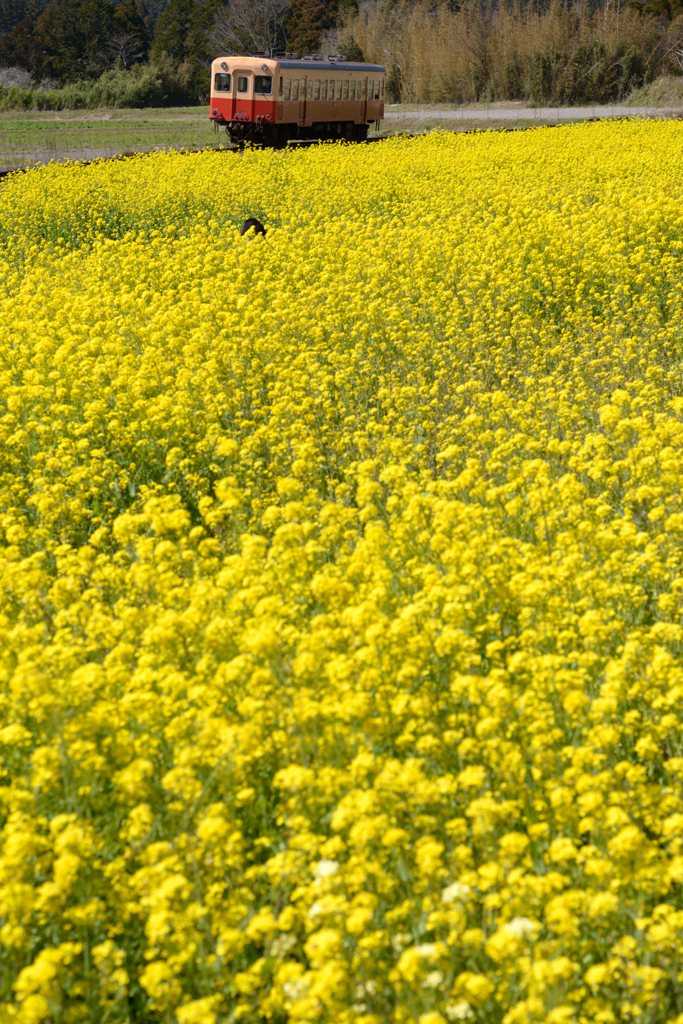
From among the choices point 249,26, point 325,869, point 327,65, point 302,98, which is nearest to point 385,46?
point 249,26

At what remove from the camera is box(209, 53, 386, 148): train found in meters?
26.4

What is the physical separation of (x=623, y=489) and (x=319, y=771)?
3.28 m

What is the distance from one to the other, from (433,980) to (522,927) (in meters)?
0.27

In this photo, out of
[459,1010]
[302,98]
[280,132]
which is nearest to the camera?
[459,1010]

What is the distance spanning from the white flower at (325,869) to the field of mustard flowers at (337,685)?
11 millimetres

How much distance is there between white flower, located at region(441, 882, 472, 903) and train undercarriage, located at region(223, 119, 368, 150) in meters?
26.1

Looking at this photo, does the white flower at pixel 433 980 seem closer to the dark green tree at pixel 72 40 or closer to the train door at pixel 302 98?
the train door at pixel 302 98

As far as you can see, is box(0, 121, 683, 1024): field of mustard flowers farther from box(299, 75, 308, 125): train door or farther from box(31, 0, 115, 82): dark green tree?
box(31, 0, 115, 82): dark green tree

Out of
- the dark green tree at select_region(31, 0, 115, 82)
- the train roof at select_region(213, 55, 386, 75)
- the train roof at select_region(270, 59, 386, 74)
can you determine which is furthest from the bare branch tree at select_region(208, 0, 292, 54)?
the train roof at select_region(213, 55, 386, 75)

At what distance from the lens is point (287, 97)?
26797mm

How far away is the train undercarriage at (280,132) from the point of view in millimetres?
27297

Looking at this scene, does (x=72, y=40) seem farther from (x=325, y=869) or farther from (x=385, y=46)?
(x=325, y=869)

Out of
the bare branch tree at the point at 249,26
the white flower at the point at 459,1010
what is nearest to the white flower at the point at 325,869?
the white flower at the point at 459,1010

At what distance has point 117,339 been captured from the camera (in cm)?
827
